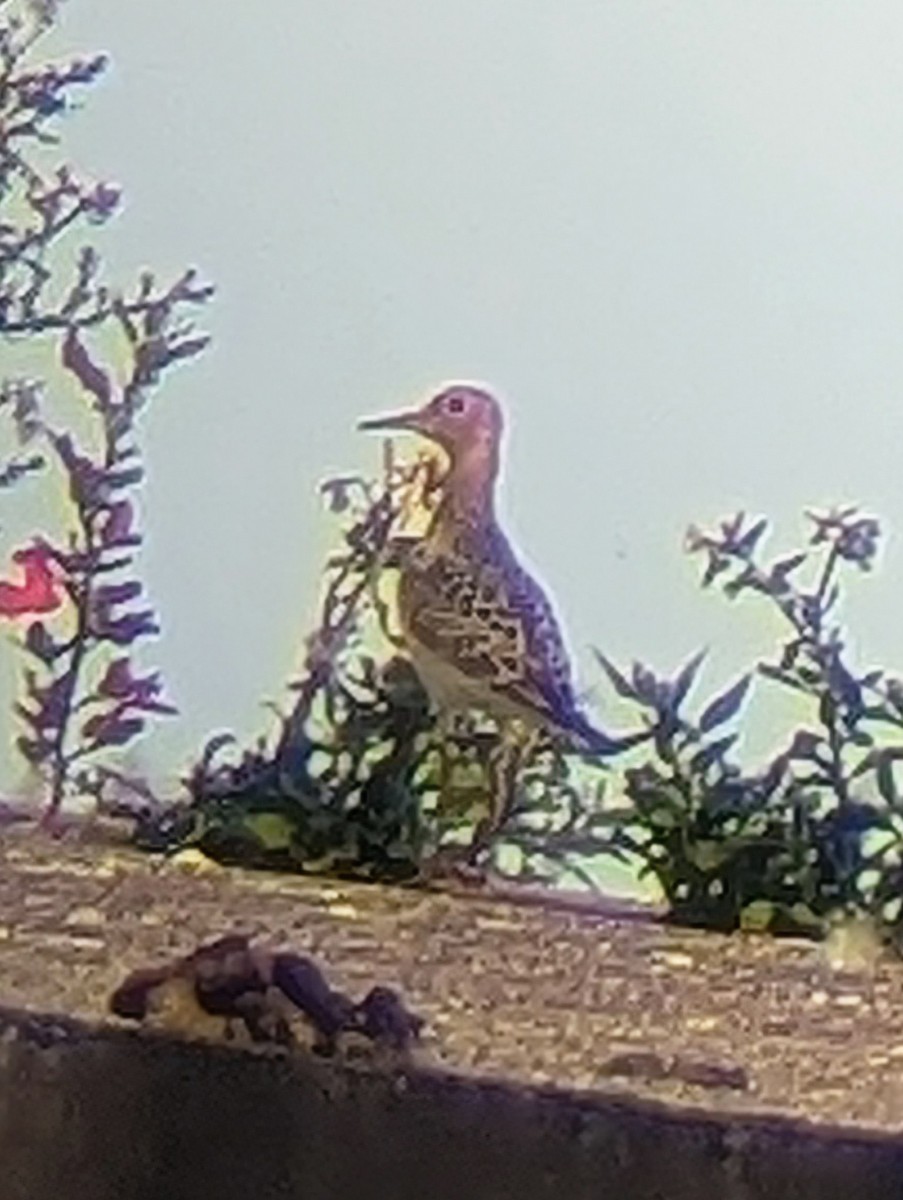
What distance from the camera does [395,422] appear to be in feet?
3.44

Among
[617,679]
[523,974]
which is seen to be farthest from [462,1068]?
[617,679]

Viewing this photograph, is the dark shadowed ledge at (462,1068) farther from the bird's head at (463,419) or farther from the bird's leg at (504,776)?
the bird's head at (463,419)

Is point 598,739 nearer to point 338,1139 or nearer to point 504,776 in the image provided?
point 504,776

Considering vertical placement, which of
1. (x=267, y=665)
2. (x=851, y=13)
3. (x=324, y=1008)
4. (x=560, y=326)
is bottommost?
(x=324, y=1008)

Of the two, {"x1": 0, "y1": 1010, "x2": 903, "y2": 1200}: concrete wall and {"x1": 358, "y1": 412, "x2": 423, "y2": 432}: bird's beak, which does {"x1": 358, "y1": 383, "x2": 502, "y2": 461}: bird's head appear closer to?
{"x1": 358, "y1": 412, "x2": 423, "y2": 432}: bird's beak

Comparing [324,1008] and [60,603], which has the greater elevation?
[60,603]

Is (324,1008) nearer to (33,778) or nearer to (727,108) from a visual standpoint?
(33,778)

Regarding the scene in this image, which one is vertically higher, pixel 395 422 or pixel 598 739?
pixel 395 422

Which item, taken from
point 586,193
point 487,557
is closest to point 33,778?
point 487,557

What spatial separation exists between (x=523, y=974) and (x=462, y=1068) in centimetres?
4

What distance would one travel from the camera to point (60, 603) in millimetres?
1063

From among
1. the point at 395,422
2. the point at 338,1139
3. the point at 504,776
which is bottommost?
the point at 338,1139

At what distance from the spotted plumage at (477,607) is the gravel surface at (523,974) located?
0.23ft

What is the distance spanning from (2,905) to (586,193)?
12.4 inches
